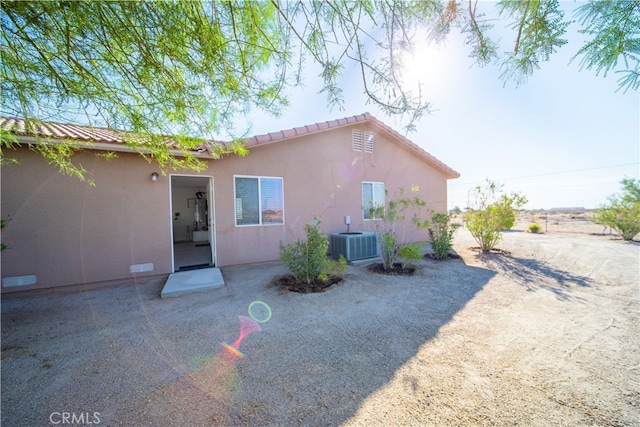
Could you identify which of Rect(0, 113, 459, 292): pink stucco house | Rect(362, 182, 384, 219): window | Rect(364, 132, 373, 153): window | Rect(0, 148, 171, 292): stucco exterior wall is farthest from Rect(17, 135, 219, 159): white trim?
Rect(364, 132, 373, 153): window

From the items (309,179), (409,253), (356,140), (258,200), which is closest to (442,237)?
(409,253)

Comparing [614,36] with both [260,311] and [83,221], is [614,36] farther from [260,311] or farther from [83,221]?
[83,221]

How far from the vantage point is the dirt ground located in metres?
1.84

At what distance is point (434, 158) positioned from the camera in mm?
10266

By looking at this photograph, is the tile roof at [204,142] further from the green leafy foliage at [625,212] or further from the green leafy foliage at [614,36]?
the green leafy foliage at [625,212]

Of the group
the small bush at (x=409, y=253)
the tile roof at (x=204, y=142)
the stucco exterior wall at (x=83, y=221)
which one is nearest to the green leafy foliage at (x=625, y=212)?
the tile roof at (x=204, y=142)

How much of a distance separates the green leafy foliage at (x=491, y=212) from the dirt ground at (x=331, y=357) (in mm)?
3340

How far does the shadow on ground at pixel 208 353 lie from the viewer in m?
1.89

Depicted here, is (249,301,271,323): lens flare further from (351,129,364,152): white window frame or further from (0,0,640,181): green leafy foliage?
(351,129,364,152): white window frame

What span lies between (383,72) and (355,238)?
15.7 ft

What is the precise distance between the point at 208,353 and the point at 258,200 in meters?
4.43

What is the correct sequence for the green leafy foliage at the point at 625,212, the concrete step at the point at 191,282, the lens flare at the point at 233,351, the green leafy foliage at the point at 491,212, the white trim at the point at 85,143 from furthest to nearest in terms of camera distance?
the green leafy foliage at the point at 625,212 → the green leafy foliage at the point at 491,212 → the concrete step at the point at 191,282 → the white trim at the point at 85,143 → the lens flare at the point at 233,351

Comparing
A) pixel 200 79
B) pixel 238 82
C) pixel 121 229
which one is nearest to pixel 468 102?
pixel 238 82

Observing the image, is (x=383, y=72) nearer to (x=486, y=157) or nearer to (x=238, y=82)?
(x=238, y=82)
